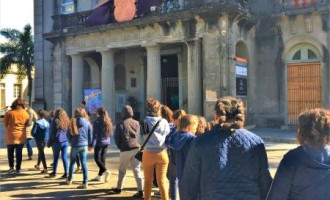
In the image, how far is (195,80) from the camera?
1747 cm

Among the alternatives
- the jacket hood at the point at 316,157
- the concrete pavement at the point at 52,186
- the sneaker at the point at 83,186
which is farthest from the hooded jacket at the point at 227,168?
the sneaker at the point at 83,186

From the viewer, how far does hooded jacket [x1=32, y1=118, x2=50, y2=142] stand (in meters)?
9.64

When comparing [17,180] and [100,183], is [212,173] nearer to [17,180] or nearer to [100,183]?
[100,183]

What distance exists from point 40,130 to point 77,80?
12.4 metres

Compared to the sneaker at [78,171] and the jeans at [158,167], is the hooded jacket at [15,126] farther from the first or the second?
the jeans at [158,167]

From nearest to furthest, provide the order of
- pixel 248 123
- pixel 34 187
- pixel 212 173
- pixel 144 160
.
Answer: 1. pixel 212 173
2. pixel 144 160
3. pixel 34 187
4. pixel 248 123

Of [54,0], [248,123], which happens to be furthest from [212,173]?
[54,0]

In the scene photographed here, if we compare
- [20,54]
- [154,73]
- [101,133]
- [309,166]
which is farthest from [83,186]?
[20,54]

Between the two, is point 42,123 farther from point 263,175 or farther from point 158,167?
point 263,175

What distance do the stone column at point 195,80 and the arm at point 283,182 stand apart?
1463 centimetres

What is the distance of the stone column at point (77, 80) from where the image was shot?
21809 millimetres

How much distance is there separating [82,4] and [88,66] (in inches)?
145

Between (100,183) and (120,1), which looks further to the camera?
(120,1)

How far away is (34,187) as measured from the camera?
785cm
